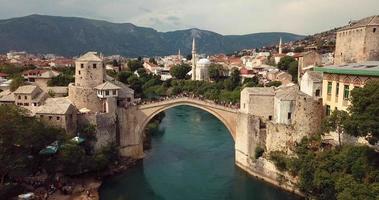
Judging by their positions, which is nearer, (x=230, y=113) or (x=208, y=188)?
(x=208, y=188)

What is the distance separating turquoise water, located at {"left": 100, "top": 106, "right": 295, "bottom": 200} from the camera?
80.8 ft

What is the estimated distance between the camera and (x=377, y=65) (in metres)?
22.2

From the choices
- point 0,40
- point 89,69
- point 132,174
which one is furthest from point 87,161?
point 0,40

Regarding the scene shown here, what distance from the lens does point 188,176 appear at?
27.7 m

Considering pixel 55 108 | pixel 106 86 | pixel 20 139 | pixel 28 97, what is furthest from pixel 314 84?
pixel 28 97

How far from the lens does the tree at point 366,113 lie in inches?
675

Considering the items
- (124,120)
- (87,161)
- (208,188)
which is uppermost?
(124,120)

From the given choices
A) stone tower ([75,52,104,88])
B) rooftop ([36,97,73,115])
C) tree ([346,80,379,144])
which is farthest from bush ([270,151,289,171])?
stone tower ([75,52,104,88])

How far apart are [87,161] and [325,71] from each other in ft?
53.1

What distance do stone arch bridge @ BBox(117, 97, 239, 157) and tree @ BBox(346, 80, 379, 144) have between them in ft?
39.7

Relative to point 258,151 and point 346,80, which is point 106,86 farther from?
point 346,80

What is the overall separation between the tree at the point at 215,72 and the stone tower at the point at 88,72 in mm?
42734

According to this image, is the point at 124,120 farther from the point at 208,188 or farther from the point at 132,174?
the point at 208,188

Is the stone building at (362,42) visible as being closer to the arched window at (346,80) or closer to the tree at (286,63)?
the arched window at (346,80)
